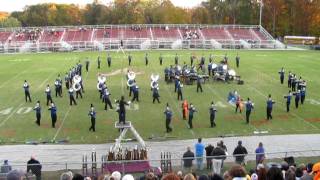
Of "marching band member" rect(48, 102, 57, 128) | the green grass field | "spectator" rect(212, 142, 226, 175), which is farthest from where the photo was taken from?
"marching band member" rect(48, 102, 57, 128)

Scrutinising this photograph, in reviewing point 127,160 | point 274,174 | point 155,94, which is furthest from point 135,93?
point 274,174

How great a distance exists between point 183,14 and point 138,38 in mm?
27798

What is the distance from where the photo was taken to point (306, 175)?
24.0 feet

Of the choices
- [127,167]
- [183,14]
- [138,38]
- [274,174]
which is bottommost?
[127,167]

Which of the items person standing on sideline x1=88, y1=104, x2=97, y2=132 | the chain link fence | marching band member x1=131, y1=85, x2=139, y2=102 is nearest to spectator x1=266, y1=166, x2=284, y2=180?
the chain link fence

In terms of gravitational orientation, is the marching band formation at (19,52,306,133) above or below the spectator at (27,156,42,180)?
above

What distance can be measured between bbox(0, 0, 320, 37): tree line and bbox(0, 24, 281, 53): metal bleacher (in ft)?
33.9

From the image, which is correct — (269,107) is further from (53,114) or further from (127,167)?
(127,167)

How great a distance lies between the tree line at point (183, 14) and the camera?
69812 mm

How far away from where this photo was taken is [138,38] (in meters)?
57.8

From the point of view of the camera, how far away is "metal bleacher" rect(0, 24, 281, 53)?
54844mm

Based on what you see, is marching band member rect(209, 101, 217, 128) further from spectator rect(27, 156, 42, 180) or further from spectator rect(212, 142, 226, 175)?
spectator rect(27, 156, 42, 180)

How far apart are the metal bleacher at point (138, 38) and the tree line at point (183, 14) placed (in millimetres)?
10333

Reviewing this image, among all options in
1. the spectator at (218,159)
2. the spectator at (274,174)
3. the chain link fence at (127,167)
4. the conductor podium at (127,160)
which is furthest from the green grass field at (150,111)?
the spectator at (274,174)
